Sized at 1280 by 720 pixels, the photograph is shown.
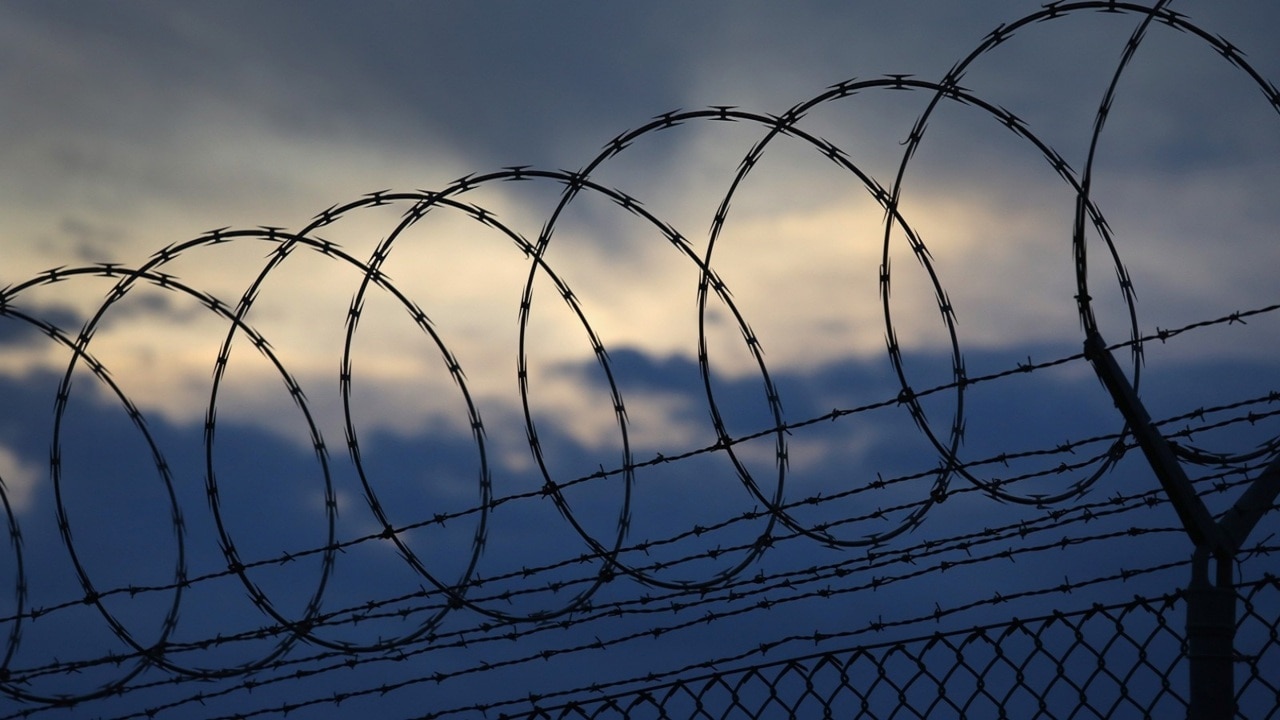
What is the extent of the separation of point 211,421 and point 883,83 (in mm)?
4649

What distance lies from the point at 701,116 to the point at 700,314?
1127 mm

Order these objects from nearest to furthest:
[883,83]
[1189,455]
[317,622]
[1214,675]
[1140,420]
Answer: [1214,675] < [1140,420] < [1189,455] < [883,83] < [317,622]

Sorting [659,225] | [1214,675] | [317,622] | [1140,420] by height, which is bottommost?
[1214,675]

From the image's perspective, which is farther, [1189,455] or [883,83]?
[883,83]

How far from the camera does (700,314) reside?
27.3 feet

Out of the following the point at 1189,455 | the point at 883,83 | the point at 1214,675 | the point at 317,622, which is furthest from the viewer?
the point at 317,622

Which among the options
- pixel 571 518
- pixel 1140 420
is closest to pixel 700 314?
pixel 571 518

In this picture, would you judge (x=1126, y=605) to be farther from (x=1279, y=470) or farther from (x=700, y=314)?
(x=700, y=314)

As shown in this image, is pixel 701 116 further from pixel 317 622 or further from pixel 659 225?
pixel 317 622

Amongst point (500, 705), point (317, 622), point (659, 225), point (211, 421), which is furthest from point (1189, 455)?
point (211, 421)

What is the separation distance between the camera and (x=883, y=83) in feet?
25.1

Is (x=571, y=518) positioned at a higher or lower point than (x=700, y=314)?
lower

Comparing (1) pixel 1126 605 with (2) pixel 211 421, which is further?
(2) pixel 211 421

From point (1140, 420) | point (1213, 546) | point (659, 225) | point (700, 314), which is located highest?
point (659, 225)
